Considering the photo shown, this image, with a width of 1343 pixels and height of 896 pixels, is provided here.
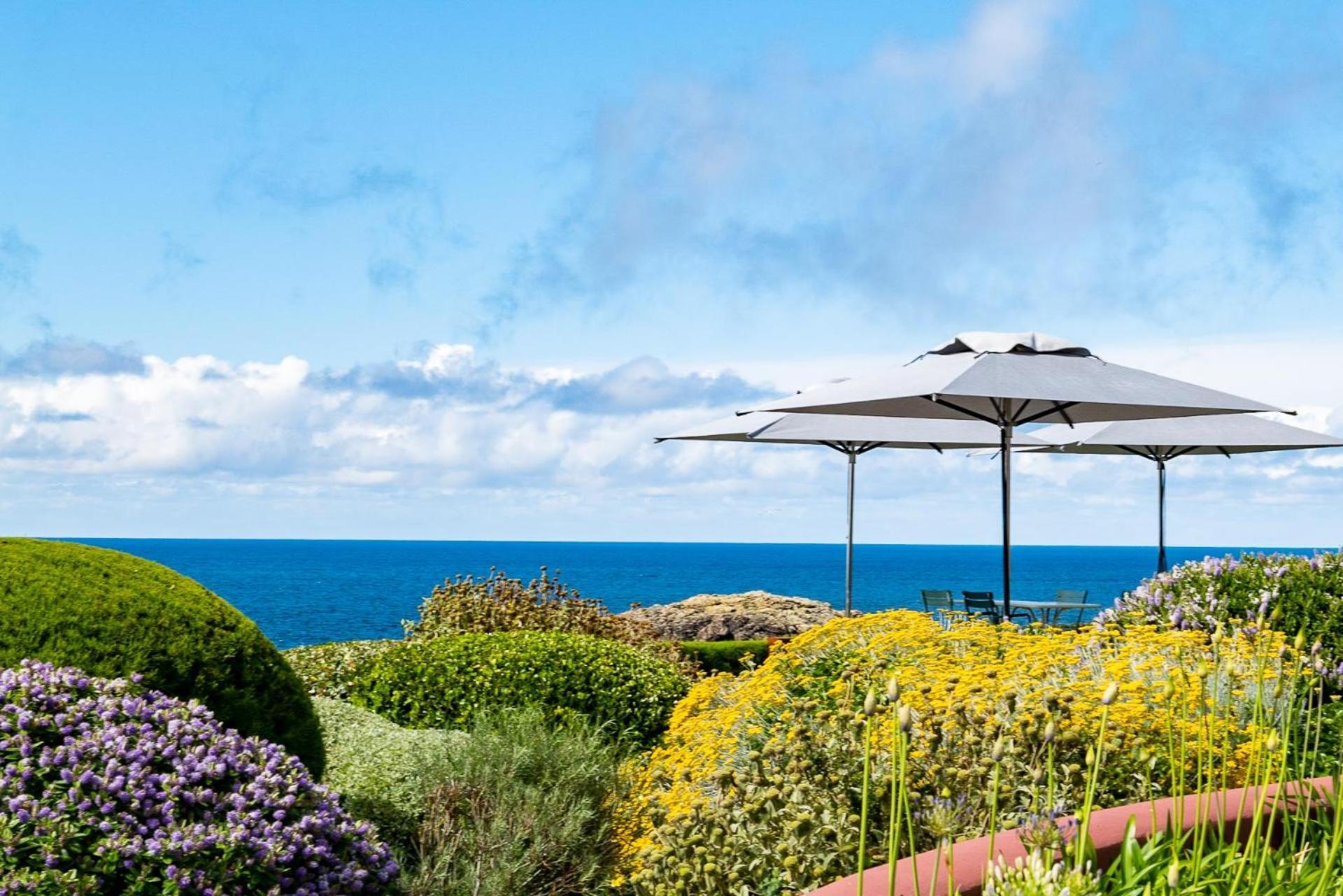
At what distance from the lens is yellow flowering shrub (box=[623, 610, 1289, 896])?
146 inches

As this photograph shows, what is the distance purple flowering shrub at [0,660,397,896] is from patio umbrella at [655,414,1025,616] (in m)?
7.17

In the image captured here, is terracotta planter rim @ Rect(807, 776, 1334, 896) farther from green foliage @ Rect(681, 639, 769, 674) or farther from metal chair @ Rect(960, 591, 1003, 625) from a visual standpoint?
metal chair @ Rect(960, 591, 1003, 625)

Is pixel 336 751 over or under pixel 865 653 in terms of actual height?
under

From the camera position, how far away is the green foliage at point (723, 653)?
1126 centimetres

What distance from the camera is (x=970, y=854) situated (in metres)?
2.94

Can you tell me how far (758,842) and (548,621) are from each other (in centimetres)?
657

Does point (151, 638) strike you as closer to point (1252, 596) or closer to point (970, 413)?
point (1252, 596)

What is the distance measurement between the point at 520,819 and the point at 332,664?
15.7 ft

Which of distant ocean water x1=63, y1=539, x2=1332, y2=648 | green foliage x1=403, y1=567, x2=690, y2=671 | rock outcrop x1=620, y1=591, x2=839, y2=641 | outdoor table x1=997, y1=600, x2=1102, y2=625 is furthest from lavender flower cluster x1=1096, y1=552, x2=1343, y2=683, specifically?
distant ocean water x1=63, y1=539, x2=1332, y2=648

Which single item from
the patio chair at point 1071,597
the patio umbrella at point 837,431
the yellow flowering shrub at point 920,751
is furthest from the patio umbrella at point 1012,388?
the patio chair at point 1071,597

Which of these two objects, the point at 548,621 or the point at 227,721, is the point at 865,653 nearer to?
the point at 227,721

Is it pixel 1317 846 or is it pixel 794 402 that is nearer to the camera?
pixel 1317 846

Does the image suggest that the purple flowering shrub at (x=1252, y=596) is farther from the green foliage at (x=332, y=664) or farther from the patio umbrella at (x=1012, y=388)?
the green foliage at (x=332, y=664)

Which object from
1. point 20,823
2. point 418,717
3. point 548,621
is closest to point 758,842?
point 20,823
